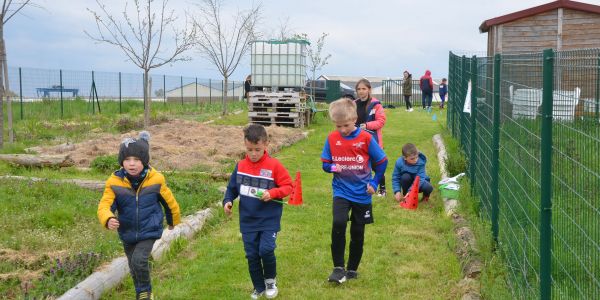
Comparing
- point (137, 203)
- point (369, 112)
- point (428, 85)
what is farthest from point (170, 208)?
point (428, 85)

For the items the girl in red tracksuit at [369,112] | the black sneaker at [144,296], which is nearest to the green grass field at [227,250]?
the black sneaker at [144,296]

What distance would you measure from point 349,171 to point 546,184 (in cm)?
239

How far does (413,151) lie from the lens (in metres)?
9.59

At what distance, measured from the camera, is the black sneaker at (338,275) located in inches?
243

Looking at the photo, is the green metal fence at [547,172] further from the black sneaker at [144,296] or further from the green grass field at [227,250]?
the black sneaker at [144,296]

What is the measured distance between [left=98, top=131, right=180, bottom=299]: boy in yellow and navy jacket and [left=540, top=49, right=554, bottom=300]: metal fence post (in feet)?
9.52

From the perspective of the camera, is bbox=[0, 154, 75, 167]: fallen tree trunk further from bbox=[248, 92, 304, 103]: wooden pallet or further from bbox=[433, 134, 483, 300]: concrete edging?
bbox=[248, 92, 304, 103]: wooden pallet

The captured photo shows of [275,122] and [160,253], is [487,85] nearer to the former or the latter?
[160,253]

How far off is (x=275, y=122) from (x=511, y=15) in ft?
31.4

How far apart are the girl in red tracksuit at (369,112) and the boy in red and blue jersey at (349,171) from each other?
352 centimetres

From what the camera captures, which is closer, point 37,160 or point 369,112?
point 369,112

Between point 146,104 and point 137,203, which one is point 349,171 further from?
point 146,104

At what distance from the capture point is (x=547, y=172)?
13.0 ft

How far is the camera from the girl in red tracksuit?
9.81 m
